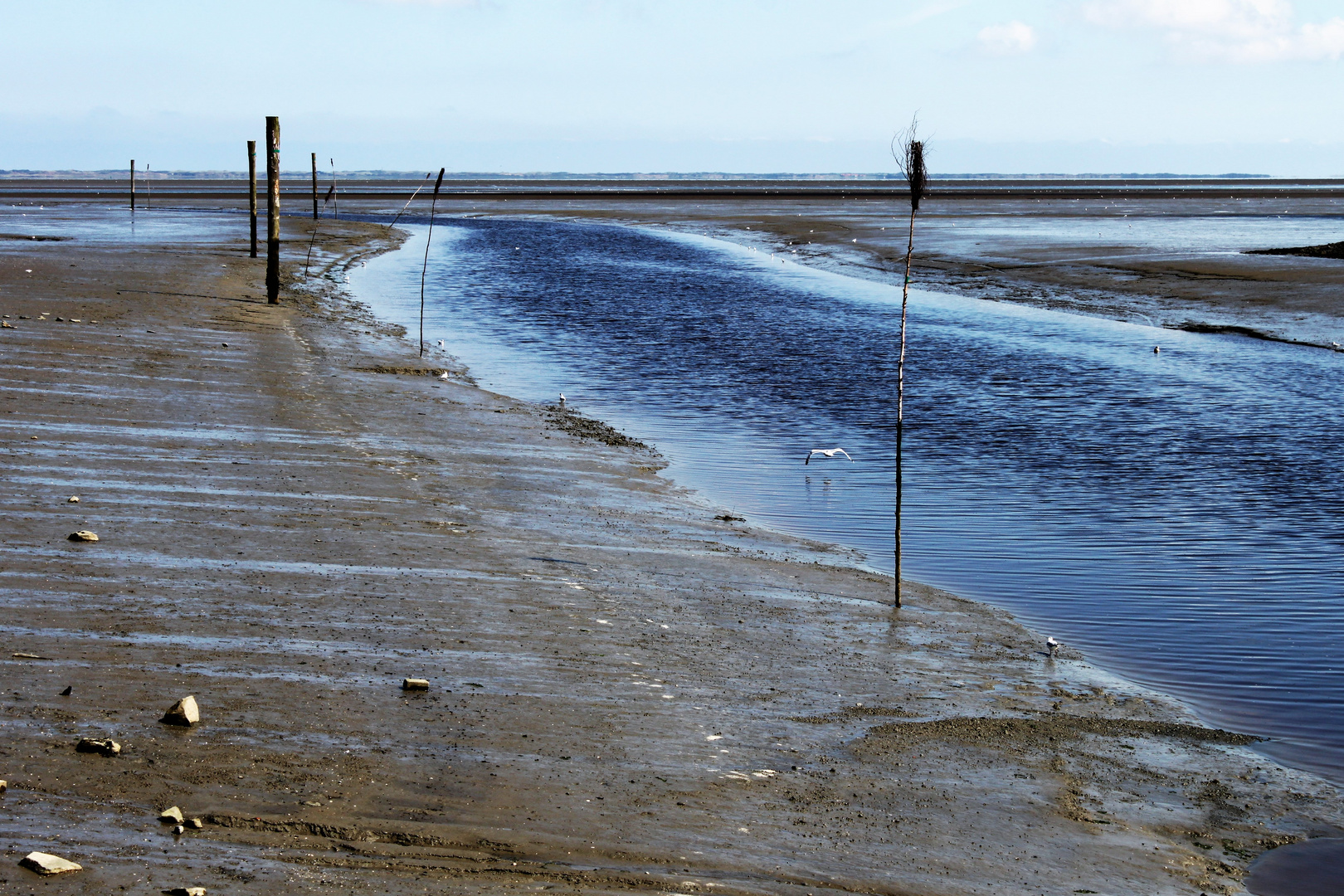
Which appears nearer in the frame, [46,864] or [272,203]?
[46,864]

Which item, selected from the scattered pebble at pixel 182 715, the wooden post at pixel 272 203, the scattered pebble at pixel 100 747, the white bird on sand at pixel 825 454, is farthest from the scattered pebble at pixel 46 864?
the wooden post at pixel 272 203

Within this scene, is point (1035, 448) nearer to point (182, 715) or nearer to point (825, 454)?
point (825, 454)

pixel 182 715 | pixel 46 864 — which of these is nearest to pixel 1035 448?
pixel 182 715

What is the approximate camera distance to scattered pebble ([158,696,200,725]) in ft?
19.6

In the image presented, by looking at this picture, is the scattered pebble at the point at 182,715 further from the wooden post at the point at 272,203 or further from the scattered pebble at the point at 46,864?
the wooden post at the point at 272,203

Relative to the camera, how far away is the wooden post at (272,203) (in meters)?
25.5

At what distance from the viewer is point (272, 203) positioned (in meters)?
26.3

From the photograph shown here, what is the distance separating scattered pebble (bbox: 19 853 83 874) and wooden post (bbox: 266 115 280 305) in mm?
22409

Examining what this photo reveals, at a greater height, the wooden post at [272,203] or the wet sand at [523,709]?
the wooden post at [272,203]

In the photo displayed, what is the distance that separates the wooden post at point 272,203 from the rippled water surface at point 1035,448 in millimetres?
3525

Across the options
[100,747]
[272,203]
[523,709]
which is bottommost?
[523,709]

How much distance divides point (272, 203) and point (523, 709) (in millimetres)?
22191

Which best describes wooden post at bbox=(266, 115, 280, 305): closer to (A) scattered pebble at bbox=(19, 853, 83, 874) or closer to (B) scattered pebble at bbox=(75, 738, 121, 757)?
(B) scattered pebble at bbox=(75, 738, 121, 757)

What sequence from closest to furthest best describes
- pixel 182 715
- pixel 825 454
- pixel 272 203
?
1. pixel 182 715
2. pixel 825 454
3. pixel 272 203
